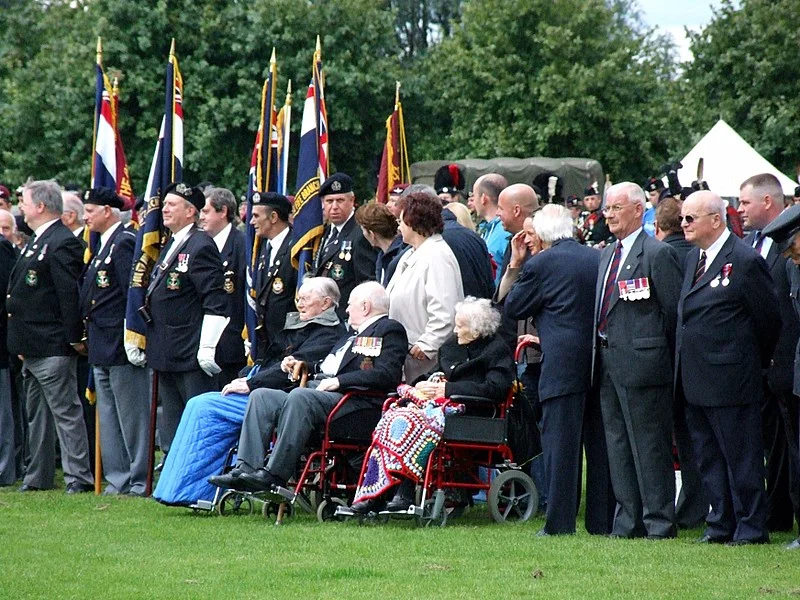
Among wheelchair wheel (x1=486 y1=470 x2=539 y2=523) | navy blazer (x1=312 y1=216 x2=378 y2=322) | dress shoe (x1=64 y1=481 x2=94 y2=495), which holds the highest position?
navy blazer (x1=312 y1=216 x2=378 y2=322)

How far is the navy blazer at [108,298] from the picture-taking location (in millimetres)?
12383

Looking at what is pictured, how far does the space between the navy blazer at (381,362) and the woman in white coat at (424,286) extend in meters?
0.18

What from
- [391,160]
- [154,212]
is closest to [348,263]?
[154,212]

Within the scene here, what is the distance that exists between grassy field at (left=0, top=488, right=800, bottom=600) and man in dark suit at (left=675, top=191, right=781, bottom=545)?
27 cm

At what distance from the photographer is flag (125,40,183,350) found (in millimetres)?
12133

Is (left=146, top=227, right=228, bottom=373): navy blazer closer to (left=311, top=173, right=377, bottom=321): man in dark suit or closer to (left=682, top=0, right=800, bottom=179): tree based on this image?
(left=311, top=173, right=377, bottom=321): man in dark suit

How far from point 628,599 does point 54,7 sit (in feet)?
101

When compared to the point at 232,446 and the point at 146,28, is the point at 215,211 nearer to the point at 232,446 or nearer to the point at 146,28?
the point at 232,446

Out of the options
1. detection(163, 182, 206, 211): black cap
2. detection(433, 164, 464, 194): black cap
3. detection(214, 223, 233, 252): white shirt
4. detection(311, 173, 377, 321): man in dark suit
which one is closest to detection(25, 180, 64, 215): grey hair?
detection(163, 182, 206, 211): black cap

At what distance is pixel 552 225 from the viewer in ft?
31.6

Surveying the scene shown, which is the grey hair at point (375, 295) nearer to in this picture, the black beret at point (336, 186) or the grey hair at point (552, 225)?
the grey hair at point (552, 225)

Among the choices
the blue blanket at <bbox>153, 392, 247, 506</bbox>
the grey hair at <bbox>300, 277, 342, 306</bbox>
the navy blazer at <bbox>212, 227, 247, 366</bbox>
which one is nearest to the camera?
the blue blanket at <bbox>153, 392, 247, 506</bbox>

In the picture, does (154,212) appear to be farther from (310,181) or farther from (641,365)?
(641,365)

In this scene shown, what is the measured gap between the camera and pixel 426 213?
10445 millimetres
